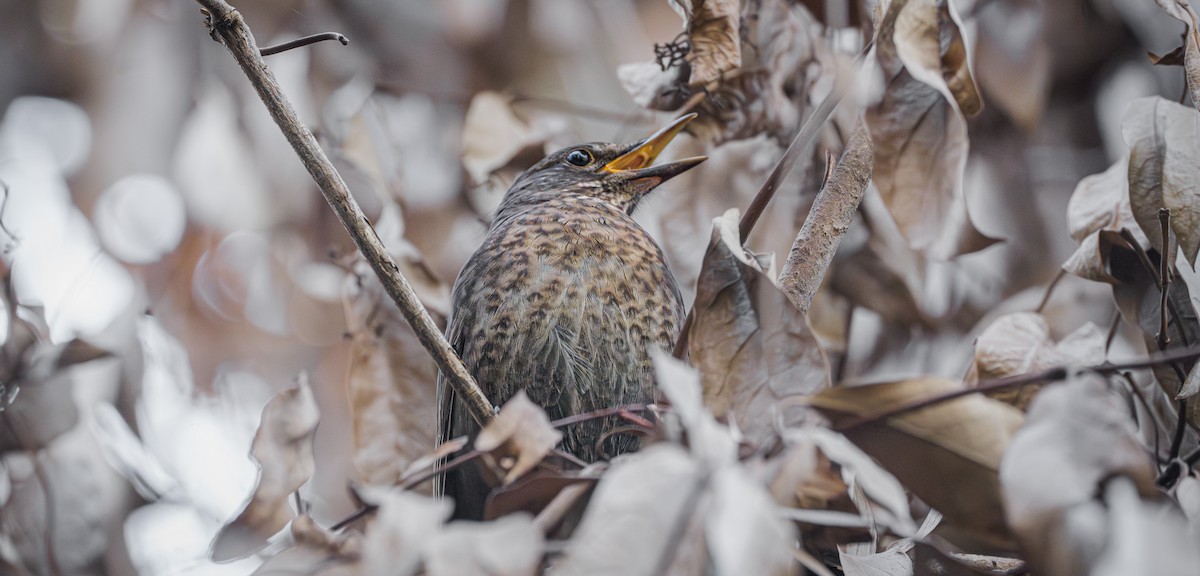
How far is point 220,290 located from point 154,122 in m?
0.67

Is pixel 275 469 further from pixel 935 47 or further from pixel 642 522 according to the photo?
pixel 935 47

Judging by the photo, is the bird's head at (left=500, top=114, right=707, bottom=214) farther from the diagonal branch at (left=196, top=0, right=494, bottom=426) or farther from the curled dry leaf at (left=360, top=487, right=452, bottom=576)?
the curled dry leaf at (left=360, top=487, right=452, bottom=576)

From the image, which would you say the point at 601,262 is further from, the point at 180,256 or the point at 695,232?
the point at 180,256

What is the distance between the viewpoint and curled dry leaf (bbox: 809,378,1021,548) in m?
1.10

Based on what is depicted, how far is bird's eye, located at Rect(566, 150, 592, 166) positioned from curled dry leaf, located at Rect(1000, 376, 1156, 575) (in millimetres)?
2269

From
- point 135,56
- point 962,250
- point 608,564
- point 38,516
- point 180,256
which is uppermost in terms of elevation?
point 135,56

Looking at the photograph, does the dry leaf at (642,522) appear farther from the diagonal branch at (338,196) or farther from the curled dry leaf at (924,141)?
the curled dry leaf at (924,141)

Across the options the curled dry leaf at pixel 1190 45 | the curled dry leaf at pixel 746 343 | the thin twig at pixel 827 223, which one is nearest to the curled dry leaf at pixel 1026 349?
the thin twig at pixel 827 223

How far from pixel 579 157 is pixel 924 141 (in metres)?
1.50

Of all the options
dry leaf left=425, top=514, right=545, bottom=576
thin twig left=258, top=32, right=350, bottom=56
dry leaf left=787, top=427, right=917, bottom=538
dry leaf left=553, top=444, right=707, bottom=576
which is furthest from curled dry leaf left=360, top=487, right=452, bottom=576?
thin twig left=258, top=32, right=350, bottom=56

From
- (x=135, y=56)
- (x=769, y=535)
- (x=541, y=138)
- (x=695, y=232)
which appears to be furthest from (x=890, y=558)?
(x=135, y=56)

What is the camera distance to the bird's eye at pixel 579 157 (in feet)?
10.3

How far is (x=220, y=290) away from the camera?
3873mm

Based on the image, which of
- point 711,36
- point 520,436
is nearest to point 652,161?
point 711,36
